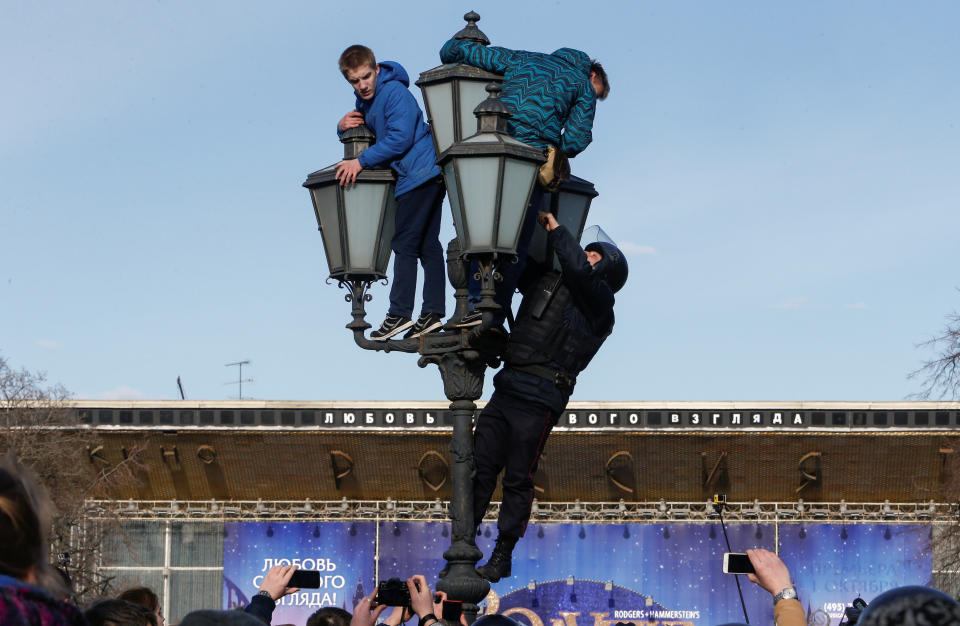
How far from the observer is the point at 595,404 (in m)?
55.1

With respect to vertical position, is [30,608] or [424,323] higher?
[424,323]

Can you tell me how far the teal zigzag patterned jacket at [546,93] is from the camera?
775cm

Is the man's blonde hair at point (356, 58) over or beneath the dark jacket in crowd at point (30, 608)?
over

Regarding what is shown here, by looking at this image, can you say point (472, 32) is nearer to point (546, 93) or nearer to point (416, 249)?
point (546, 93)

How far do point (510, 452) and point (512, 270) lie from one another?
37.3 inches

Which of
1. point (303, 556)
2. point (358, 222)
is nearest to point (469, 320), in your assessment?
point (358, 222)

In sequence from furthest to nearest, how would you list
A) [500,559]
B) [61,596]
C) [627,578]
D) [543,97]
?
1. [627,578]
2. [543,97]
3. [500,559]
4. [61,596]

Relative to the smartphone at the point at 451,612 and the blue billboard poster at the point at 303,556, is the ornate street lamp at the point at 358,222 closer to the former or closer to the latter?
the smartphone at the point at 451,612

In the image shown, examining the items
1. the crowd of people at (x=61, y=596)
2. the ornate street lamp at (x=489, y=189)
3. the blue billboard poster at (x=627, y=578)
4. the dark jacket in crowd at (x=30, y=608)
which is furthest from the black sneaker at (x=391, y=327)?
the blue billboard poster at (x=627, y=578)

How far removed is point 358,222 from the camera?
8.09 metres

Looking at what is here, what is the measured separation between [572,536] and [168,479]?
16.0 m

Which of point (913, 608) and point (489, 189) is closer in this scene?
point (913, 608)

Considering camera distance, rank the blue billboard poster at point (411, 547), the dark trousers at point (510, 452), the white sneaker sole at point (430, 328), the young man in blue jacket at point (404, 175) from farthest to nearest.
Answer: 1. the blue billboard poster at point (411, 547)
2. the young man in blue jacket at point (404, 175)
3. the white sneaker sole at point (430, 328)
4. the dark trousers at point (510, 452)

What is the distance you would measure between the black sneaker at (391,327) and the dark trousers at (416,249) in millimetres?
39
